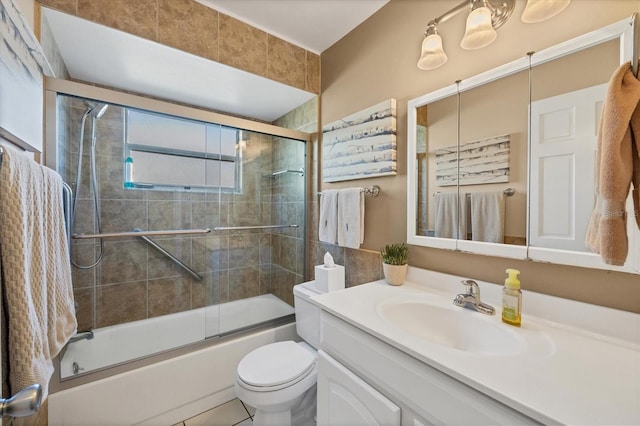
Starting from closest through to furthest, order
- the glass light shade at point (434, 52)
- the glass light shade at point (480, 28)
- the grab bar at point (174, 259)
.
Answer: the glass light shade at point (480, 28) → the glass light shade at point (434, 52) → the grab bar at point (174, 259)

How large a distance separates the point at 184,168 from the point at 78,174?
0.61 meters

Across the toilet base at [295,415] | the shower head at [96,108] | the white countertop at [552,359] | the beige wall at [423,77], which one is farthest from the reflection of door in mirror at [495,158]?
the shower head at [96,108]

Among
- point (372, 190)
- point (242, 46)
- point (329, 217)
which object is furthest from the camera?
point (329, 217)

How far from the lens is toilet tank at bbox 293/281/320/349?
1579mm

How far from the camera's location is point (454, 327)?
1.01 metres

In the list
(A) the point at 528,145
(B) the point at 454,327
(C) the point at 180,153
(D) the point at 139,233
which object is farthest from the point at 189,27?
(B) the point at 454,327

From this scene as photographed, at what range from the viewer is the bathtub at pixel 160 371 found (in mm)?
1299

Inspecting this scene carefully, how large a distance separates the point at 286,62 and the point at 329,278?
5.19 feet

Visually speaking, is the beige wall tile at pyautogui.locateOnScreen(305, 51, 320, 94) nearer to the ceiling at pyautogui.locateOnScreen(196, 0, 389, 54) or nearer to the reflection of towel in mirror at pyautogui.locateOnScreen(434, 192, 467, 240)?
the ceiling at pyautogui.locateOnScreen(196, 0, 389, 54)

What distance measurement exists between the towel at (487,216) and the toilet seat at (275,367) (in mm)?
1054

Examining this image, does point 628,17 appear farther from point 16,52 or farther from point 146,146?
point 146,146

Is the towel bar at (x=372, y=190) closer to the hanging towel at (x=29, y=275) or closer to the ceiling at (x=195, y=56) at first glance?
the ceiling at (x=195, y=56)

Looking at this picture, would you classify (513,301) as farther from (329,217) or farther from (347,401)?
(329,217)

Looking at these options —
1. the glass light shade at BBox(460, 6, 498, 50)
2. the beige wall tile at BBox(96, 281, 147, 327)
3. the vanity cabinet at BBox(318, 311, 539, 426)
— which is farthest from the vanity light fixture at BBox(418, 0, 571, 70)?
the beige wall tile at BBox(96, 281, 147, 327)
